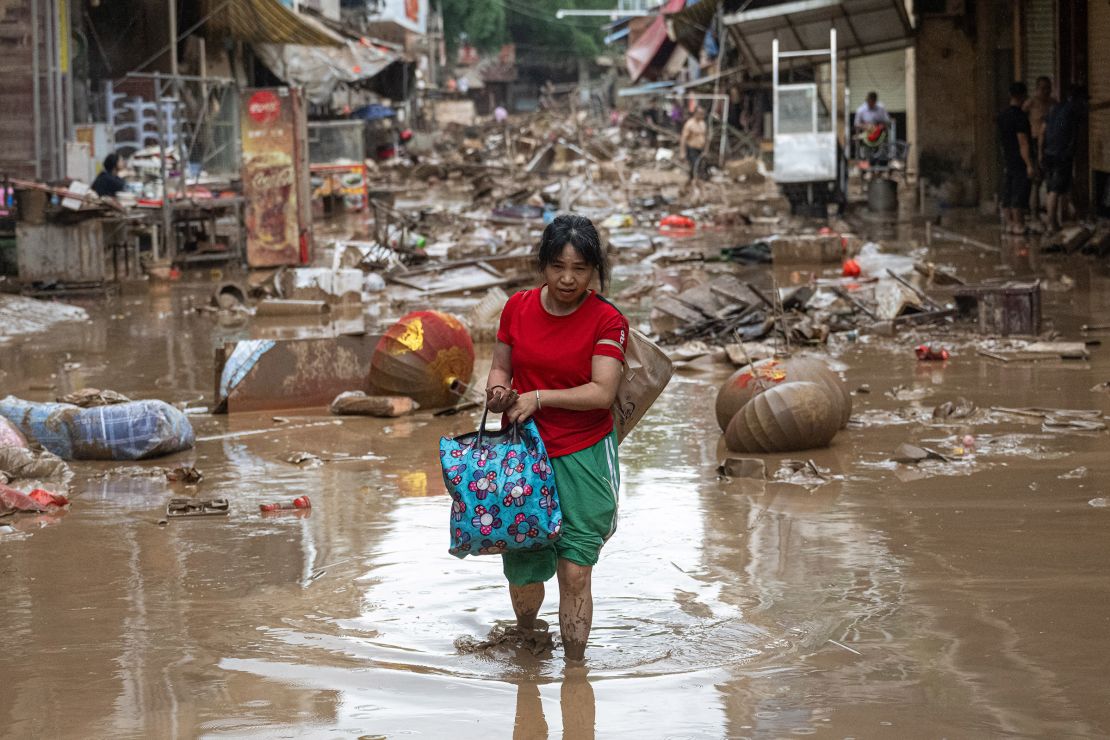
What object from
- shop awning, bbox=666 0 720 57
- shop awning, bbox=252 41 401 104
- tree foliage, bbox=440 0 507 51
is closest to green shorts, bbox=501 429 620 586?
shop awning, bbox=252 41 401 104

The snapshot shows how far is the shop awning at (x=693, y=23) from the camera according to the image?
104ft

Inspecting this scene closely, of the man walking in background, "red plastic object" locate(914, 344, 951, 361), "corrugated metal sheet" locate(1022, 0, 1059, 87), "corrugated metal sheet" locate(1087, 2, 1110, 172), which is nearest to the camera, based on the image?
"red plastic object" locate(914, 344, 951, 361)

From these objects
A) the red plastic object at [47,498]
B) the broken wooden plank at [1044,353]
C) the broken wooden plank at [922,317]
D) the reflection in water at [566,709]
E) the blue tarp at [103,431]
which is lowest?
the reflection in water at [566,709]

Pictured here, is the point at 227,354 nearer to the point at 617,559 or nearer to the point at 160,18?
the point at 617,559

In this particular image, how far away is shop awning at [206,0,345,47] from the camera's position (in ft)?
79.2

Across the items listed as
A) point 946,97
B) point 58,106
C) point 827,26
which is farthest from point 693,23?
point 58,106

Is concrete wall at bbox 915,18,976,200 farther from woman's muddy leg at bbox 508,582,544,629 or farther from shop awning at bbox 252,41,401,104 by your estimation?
woman's muddy leg at bbox 508,582,544,629

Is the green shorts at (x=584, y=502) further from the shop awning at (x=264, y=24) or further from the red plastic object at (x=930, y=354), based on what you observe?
the shop awning at (x=264, y=24)

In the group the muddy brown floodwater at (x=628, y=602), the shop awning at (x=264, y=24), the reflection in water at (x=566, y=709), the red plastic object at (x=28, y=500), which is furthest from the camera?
the shop awning at (x=264, y=24)

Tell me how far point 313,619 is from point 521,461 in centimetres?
122

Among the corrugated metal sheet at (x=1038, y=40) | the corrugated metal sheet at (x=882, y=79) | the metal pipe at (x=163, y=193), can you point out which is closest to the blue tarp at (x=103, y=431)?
the metal pipe at (x=163, y=193)

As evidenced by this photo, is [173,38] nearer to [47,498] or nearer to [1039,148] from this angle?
[1039,148]

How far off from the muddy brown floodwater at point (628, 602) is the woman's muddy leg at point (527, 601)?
0.35 ft

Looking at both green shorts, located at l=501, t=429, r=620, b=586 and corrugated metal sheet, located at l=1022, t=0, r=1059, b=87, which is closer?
green shorts, located at l=501, t=429, r=620, b=586
